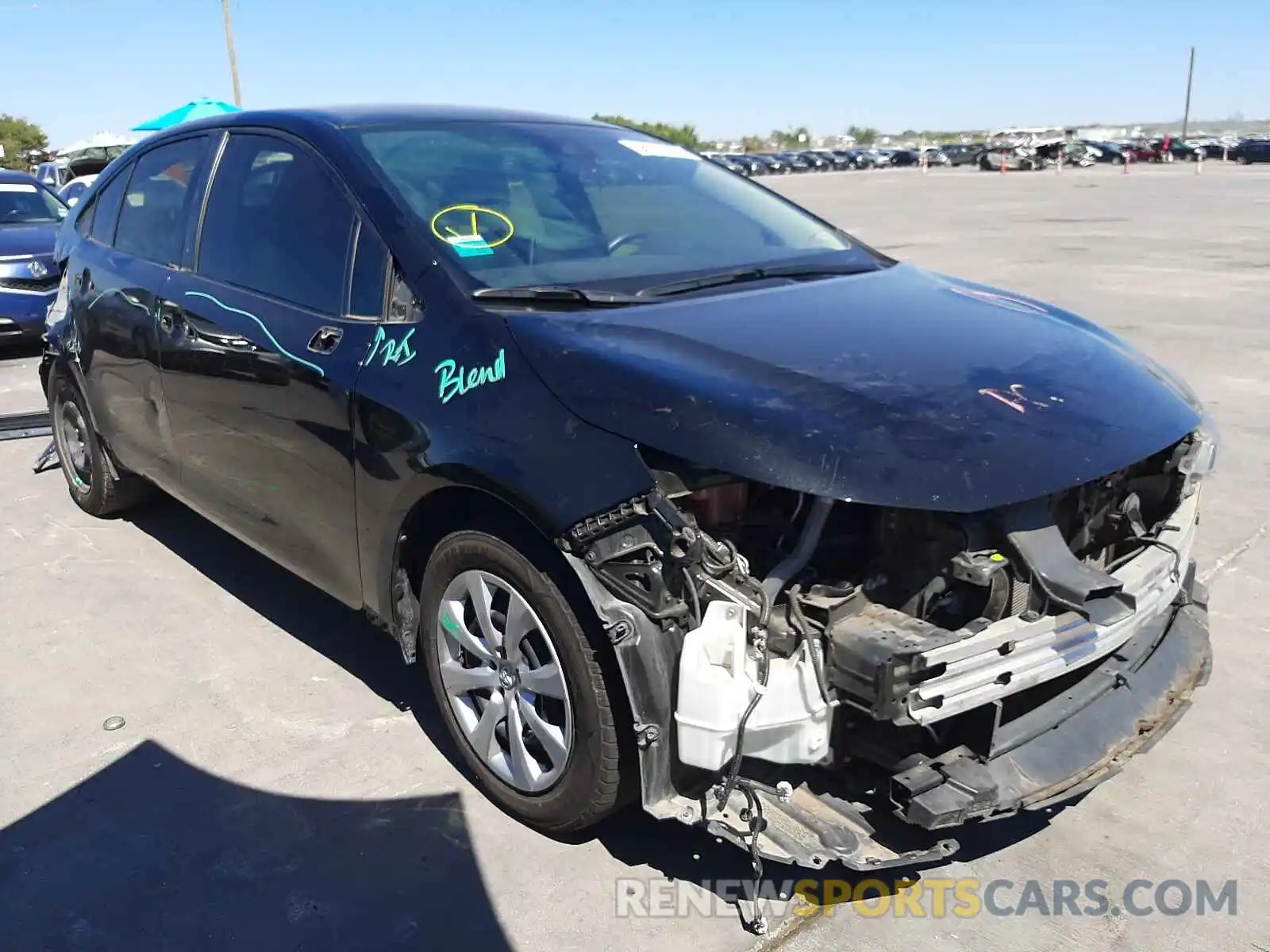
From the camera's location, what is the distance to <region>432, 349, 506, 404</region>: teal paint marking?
2510mm

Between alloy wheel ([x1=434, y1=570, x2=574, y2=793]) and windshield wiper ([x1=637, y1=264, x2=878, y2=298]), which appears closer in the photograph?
alloy wheel ([x1=434, y1=570, x2=574, y2=793])

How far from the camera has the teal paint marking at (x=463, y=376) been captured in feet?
8.23

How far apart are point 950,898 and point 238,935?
169 centimetres

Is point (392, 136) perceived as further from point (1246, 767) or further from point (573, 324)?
point (1246, 767)

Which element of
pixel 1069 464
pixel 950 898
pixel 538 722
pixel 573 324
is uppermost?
pixel 573 324

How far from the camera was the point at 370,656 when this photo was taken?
3.72 meters

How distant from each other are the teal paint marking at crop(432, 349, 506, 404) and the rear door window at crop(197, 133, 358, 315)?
55 centimetres

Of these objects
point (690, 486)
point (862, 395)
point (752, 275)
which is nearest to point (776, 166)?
point (752, 275)

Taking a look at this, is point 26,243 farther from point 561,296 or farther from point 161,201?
point 561,296

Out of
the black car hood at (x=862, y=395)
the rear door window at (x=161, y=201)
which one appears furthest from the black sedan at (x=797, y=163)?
the black car hood at (x=862, y=395)

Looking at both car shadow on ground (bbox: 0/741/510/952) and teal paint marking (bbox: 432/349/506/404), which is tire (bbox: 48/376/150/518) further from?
teal paint marking (bbox: 432/349/506/404)

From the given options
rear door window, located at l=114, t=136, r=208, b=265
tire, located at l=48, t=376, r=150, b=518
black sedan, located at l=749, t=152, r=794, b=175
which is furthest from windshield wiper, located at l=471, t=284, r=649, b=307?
black sedan, located at l=749, t=152, r=794, b=175

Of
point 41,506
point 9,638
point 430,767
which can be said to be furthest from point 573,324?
point 41,506

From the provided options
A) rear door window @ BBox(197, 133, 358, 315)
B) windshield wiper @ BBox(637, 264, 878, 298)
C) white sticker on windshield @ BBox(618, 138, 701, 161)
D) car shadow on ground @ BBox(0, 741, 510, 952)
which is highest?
white sticker on windshield @ BBox(618, 138, 701, 161)
